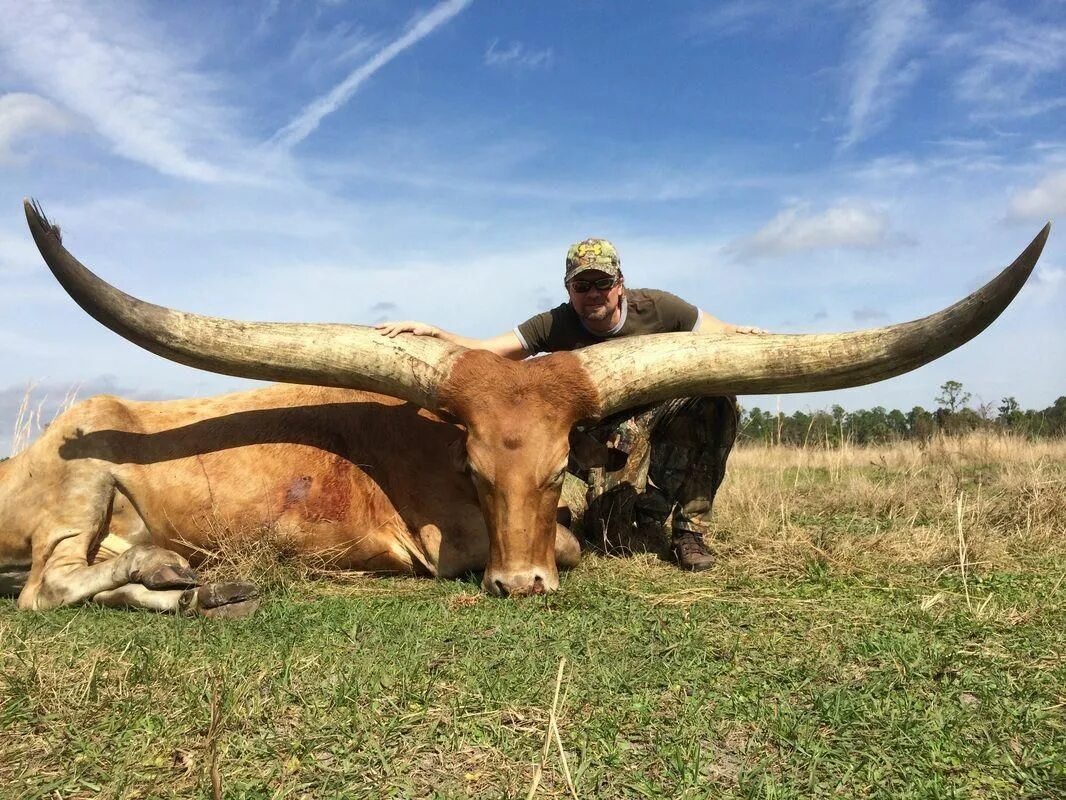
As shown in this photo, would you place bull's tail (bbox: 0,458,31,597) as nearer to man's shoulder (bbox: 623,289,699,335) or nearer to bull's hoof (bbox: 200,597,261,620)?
bull's hoof (bbox: 200,597,261,620)

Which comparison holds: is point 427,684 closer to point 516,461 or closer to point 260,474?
point 516,461

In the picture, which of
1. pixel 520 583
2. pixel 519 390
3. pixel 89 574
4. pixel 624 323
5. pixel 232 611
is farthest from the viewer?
pixel 624 323

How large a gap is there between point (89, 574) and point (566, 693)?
3012 mm

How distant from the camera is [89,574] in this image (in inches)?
176

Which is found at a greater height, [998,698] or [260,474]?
[260,474]

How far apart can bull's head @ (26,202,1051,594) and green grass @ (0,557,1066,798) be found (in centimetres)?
71

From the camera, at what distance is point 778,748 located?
238 centimetres

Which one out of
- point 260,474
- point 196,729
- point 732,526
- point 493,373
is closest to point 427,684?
point 196,729

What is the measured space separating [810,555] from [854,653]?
6.03ft

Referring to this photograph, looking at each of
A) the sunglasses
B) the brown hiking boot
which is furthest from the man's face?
the brown hiking boot

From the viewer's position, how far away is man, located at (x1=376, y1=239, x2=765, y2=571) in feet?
18.5

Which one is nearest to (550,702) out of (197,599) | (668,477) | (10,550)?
(197,599)

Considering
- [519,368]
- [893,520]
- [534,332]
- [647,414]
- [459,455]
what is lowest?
[893,520]

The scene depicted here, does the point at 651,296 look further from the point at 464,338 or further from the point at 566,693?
the point at 566,693
